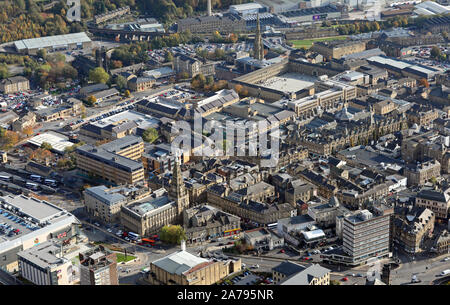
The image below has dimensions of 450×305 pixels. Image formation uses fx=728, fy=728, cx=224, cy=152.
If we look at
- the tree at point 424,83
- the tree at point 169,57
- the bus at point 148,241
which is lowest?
the bus at point 148,241

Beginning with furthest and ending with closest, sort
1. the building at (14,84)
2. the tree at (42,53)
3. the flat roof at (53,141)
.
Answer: the tree at (42,53), the building at (14,84), the flat roof at (53,141)

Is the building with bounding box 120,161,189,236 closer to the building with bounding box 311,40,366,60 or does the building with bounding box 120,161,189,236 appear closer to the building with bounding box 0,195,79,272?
the building with bounding box 0,195,79,272

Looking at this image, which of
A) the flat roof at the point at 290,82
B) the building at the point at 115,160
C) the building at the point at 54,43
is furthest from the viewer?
the building at the point at 54,43

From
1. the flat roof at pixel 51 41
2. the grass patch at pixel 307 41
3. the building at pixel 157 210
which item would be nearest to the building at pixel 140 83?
the flat roof at pixel 51 41

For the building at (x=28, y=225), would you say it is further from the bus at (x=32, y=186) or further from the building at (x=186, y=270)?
the building at (x=186, y=270)

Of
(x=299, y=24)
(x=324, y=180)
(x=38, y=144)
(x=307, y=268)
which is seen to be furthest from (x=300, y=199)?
(x=299, y=24)

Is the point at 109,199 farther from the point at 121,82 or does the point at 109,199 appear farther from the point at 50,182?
the point at 121,82

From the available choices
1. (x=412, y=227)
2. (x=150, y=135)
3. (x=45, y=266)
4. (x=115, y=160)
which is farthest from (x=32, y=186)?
(x=412, y=227)

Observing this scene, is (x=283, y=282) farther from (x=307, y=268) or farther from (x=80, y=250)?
(x=80, y=250)

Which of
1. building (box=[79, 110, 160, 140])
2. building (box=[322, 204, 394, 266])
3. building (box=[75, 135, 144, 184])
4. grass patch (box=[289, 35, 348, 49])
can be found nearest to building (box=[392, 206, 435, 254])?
building (box=[322, 204, 394, 266])
